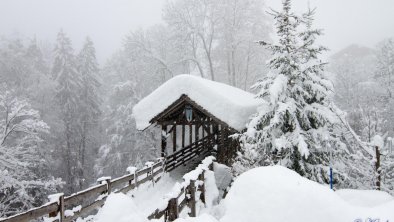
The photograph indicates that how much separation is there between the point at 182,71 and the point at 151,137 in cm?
966

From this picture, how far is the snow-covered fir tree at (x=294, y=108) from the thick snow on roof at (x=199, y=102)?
120 inches

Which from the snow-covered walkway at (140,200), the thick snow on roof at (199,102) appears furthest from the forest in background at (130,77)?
the snow-covered walkway at (140,200)

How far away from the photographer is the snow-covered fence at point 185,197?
22.5ft

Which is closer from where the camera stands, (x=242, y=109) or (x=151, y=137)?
(x=242, y=109)

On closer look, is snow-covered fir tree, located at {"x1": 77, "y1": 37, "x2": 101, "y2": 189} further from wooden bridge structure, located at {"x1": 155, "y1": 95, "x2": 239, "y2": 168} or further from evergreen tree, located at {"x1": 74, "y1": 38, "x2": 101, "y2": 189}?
wooden bridge structure, located at {"x1": 155, "y1": 95, "x2": 239, "y2": 168}

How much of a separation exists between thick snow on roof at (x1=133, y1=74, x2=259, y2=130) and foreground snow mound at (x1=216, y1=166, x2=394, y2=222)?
959cm

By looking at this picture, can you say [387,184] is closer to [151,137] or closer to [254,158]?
[254,158]

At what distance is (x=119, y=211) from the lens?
4.15 metres

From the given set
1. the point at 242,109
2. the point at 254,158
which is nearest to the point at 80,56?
the point at 242,109

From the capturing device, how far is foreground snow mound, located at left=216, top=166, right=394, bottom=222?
431 centimetres

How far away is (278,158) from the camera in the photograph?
11.4 meters

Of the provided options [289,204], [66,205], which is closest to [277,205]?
[289,204]

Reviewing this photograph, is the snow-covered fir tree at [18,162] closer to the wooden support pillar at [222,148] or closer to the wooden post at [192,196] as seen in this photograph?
the wooden support pillar at [222,148]

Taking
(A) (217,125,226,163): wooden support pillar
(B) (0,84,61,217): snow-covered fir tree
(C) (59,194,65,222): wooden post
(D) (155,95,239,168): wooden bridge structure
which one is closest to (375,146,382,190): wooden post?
(D) (155,95,239,168): wooden bridge structure
